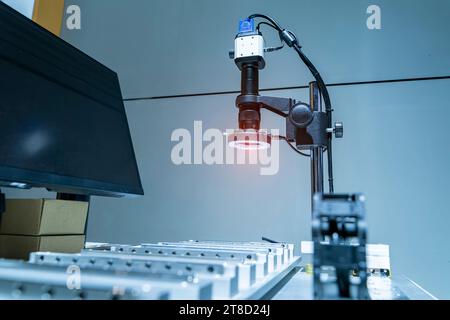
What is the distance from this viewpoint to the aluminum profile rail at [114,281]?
35 centimetres

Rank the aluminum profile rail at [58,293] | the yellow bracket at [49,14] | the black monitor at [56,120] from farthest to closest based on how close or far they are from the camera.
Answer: the yellow bracket at [49,14], the black monitor at [56,120], the aluminum profile rail at [58,293]

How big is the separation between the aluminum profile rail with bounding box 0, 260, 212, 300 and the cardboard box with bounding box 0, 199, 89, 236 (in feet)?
0.87

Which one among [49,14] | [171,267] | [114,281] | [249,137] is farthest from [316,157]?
[49,14]

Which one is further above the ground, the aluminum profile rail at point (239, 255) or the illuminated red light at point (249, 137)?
the illuminated red light at point (249, 137)

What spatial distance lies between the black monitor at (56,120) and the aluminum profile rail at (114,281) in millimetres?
228

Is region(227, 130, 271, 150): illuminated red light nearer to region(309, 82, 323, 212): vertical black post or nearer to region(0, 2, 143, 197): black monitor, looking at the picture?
region(309, 82, 323, 212): vertical black post

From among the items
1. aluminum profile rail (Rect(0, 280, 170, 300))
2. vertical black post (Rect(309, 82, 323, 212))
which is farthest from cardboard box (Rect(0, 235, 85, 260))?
vertical black post (Rect(309, 82, 323, 212))

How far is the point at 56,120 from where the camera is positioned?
2.42 feet

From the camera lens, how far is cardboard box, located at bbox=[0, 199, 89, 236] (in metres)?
0.68

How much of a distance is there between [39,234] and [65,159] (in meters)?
0.16

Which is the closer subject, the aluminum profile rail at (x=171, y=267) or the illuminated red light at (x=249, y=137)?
the aluminum profile rail at (x=171, y=267)

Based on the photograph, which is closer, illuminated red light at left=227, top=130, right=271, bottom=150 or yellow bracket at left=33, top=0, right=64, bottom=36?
illuminated red light at left=227, top=130, right=271, bottom=150

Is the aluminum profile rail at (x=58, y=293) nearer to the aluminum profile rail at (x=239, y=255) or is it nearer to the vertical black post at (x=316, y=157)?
the aluminum profile rail at (x=239, y=255)

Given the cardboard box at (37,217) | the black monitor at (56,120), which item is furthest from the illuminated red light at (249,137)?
the cardboard box at (37,217)
